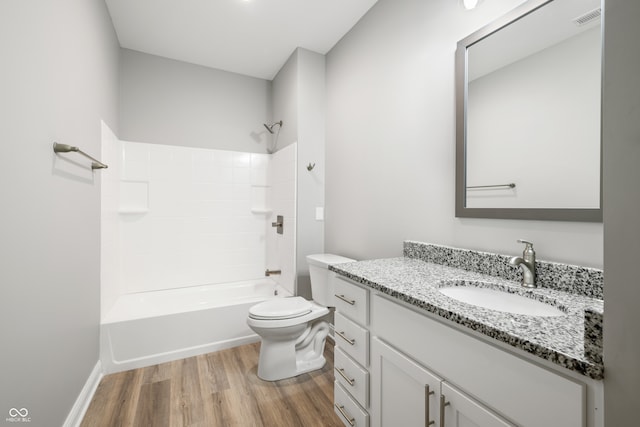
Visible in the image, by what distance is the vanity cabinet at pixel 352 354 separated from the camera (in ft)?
4.00

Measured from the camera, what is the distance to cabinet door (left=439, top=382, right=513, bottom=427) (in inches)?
28.2

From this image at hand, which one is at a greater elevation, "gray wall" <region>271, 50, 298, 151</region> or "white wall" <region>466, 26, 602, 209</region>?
"gray wall" <region>271, 50, 298, 151</region>


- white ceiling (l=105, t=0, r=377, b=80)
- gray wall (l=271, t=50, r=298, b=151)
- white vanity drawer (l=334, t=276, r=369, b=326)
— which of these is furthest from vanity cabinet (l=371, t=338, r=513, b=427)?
white ceiling (l=105, t=0, r=377, b=80)

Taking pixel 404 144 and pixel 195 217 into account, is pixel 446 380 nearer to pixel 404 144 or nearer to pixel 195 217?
pixel 404 144

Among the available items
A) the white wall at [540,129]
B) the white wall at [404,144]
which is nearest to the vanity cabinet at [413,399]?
the white wall at [404,144]

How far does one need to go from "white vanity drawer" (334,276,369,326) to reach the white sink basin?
0.32m

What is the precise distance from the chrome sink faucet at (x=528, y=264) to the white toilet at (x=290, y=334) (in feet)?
4.09

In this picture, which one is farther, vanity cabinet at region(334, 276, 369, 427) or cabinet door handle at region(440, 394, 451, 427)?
vanity cabinet at region(334, 276, 369, 427)

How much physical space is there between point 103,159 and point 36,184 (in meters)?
1.09

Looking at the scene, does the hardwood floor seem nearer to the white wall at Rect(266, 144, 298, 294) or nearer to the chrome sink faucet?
the white wall at Rect(266, 144, 298, 294)

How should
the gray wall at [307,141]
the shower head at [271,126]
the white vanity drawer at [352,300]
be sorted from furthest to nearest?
the shower head at [271,126] → the gray wall at [307,141] → the white vanity drawer at [352,300]

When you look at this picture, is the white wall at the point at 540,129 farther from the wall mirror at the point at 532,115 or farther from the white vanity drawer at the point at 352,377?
the white vanity drawer at the point at 352,377

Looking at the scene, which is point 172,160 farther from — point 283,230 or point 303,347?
point 303,347

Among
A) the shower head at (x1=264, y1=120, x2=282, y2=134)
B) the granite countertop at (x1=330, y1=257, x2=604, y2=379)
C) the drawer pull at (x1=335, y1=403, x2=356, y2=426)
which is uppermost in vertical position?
the shower head at (x1=264, y1=120, x2=282, y2=134)
